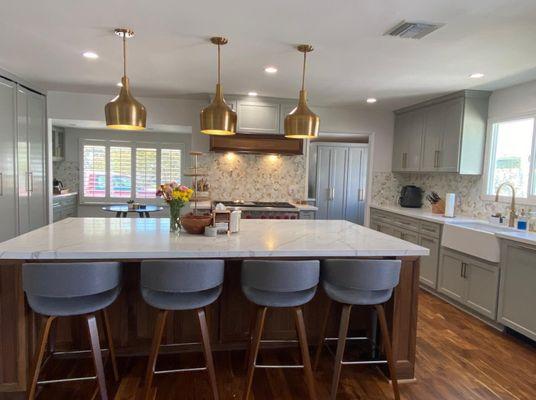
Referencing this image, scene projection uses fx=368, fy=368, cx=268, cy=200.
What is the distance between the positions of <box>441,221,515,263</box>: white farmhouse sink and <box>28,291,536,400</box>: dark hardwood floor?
0.79 meters

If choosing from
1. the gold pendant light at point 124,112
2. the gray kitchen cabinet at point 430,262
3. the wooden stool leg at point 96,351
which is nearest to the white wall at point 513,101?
the gray kitchen cabinet at point 430,262

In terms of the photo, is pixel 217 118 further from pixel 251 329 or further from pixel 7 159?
Answer: pixel 7 159

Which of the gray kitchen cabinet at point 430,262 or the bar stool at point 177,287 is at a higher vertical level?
the bar stool at point 177,287

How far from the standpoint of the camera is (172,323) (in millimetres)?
2537

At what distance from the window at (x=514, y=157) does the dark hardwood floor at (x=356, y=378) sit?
1.65 m

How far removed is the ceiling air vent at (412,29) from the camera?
235 centimetres

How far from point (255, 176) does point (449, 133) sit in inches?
101

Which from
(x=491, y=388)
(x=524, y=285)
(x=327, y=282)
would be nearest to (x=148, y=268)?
(x=327, y=282)

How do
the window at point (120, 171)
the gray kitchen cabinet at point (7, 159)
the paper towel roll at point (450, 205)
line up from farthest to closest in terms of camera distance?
the window at point (120, 171)
the paper towel roll at point (450, 205)
the gray kitchen cabinet at point (7, 159)

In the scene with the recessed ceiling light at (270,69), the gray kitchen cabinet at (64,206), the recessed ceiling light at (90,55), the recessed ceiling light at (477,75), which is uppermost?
the recessed ceiling light at (477,75)

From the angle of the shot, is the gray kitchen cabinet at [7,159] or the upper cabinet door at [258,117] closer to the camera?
the gray kitchen cabinet at [7,159]

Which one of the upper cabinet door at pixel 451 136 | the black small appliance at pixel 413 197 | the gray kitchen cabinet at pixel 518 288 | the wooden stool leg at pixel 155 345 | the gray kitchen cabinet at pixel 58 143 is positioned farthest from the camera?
the gray kitchen cabinet at pixel 58 143

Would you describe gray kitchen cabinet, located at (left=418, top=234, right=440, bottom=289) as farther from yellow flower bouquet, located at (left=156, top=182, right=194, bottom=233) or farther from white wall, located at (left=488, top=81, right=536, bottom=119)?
yellow flower bouquet, located at (left=156, top=182, right=194, bottom=233)

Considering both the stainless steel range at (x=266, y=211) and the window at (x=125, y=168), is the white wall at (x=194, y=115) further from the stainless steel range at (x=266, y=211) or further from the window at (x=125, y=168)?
the window at (x=125, y=168)
